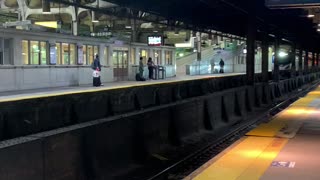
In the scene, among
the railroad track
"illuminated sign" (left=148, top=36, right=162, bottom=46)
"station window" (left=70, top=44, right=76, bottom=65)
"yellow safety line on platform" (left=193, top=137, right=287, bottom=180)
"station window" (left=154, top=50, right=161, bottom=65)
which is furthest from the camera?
"station window" (left=154, top=50, right=161, bottom=65)

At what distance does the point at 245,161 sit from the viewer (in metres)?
7.93

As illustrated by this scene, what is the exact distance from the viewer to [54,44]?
26.5 meters

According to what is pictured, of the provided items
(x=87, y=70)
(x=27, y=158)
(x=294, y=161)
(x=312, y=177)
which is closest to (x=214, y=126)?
(x=294, y=161)

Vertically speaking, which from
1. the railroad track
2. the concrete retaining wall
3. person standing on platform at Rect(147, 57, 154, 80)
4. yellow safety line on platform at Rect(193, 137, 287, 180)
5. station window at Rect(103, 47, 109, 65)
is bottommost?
the railroad track

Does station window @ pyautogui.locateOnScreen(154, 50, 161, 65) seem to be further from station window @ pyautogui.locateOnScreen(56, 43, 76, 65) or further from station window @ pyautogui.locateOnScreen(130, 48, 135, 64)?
station window @ pyautogui.locateOnScreen(56, 43, 76, 65)

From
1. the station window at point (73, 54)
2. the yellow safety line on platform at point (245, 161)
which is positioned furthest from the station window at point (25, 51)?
the yellow safety line on platform at point (245, 161)

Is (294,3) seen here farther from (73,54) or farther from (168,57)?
(168,57)

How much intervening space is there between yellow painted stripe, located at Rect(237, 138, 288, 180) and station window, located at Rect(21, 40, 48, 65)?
17.6 metres

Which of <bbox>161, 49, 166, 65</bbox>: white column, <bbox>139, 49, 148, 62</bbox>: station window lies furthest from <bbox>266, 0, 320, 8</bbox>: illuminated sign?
<bbox>161, 49, 166, 65</bbox>: white column

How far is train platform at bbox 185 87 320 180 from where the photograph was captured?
6.95 meters

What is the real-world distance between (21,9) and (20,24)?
10.9 meters

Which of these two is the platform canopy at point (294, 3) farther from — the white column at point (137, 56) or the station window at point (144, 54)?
the station window at point (144, 54)

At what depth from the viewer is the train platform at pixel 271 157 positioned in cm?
695

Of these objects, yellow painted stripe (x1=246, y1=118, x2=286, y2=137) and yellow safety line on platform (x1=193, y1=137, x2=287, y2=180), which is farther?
yellow painted stripe (x1=246, y1=118, x2=286, y2=137)
